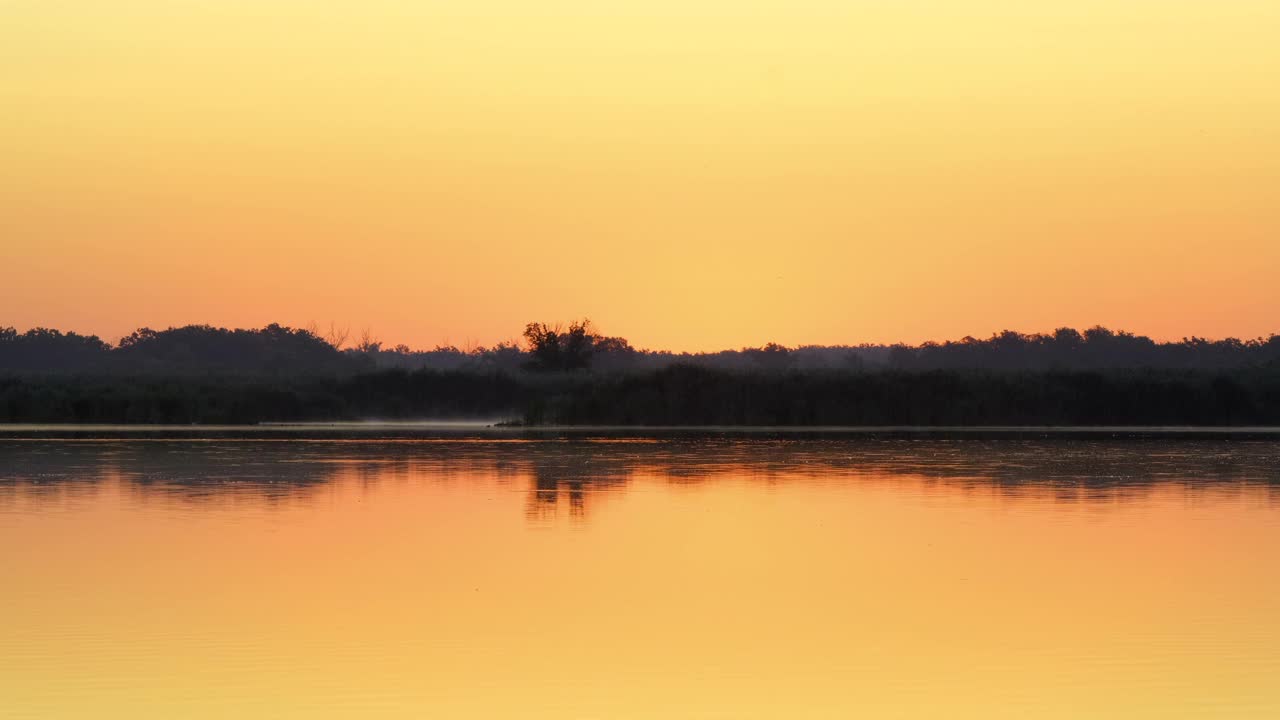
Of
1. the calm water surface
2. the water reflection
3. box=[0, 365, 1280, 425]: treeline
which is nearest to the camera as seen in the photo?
the calm water surface

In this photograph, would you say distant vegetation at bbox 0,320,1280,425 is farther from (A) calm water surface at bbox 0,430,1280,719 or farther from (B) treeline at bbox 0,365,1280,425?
(A) calm water surface at bbox 0,430,1280,719

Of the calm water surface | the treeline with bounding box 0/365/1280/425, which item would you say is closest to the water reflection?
the calm water surface

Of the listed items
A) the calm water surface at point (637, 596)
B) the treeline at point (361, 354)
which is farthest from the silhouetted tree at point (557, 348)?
the calm water surface at point (637, 596)

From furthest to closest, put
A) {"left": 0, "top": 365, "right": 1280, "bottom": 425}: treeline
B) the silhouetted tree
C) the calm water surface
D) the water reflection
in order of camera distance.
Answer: the silhouetted tree
{"left": 0, "top": 365, "right": 1280, "bottom": 425}: treeline
the water reflection
the calm water surface

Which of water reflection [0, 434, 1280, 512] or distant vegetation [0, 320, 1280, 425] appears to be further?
distant vegetation [0, 320, 1280, 425]

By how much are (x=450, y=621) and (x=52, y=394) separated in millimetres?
43198

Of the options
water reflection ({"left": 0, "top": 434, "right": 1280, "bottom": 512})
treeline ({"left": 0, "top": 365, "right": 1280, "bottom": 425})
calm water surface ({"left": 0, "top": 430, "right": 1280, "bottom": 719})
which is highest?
treeline ({"left": 0, "top": 365, "right": 1280, "bottom": 425})

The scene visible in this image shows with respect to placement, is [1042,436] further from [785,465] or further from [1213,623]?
[1213,623]

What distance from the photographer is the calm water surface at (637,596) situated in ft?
27.9

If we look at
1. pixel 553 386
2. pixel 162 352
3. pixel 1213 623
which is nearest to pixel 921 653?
pixel 1213 623

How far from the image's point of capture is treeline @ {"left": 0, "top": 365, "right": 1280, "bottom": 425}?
47125 millimetres

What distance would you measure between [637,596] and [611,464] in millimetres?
15529

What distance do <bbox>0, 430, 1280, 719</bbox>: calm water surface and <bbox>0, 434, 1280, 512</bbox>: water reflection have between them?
0.72 feet

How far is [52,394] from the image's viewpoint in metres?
→ 50.8
